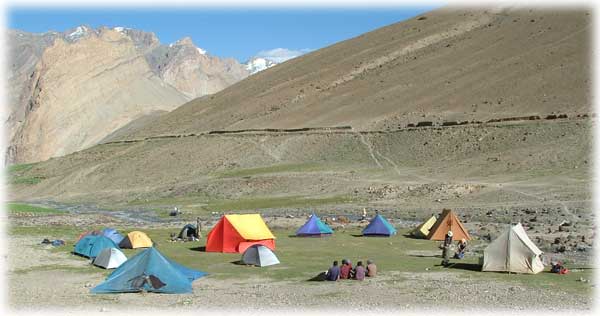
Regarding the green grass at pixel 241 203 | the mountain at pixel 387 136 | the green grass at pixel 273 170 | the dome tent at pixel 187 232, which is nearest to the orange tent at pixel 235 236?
the dome tent at pixel 187 232

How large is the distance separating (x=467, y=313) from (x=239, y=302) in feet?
20.3

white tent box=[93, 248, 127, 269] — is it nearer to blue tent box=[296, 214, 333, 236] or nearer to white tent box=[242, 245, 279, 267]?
white tent box=[242, 245, 279, 267]

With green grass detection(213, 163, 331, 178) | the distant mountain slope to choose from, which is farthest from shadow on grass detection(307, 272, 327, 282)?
the distant mountain slope

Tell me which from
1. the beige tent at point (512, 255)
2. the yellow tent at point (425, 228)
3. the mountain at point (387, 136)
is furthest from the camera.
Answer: the mountain at point (387, 136)

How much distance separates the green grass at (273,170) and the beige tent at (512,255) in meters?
56.8

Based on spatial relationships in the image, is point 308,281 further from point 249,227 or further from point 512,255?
point 249,227

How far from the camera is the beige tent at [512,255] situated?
83.9 feet

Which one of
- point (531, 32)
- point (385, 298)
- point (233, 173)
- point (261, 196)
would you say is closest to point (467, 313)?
point (385, 298)

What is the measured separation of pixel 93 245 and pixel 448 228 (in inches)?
671

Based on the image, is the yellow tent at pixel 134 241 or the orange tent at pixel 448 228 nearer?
the yellow tent at pixel 134 241

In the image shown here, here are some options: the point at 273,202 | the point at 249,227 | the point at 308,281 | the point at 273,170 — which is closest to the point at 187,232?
the point at 249,227

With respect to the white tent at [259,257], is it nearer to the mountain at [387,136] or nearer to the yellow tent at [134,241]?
the yellow tent at [134,241]

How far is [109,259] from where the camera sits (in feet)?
90.1

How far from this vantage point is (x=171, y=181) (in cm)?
9125
